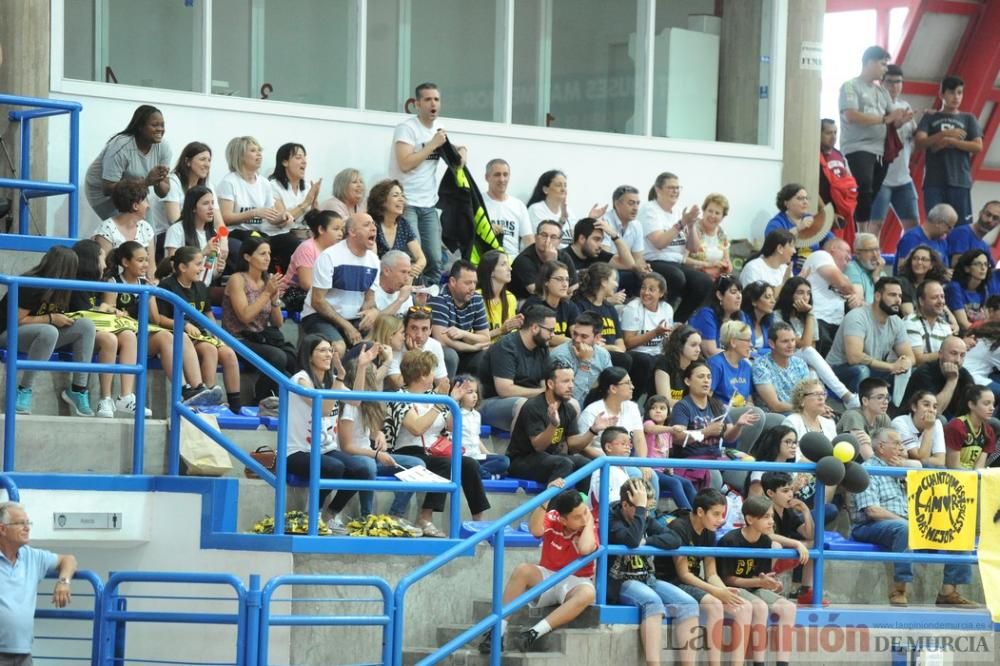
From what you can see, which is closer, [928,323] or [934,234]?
[928,323]

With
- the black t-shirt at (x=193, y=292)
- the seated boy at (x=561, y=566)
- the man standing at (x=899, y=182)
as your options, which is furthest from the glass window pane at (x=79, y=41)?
the man standing at (x=899, y=182)

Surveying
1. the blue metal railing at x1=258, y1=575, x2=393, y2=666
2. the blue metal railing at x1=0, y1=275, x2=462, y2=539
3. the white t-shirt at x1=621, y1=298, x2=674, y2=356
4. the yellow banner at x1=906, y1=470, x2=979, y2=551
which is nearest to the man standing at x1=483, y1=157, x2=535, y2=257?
the white t-shirt at x1=621, y1=298, x2=674, y2=356

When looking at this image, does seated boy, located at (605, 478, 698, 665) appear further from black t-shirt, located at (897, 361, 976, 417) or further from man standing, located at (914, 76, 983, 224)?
man standing, located at (914, 76, 983, 224)

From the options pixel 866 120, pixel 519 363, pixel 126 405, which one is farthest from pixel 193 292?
pixel 866 120

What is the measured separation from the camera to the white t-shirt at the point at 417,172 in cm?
1559

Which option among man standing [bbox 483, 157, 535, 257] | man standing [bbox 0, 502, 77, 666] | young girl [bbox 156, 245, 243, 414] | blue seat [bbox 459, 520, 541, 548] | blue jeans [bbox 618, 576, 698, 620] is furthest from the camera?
man standing [bbox 483, 157, 535, 257]

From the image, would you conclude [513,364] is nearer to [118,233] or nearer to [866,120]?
[118,233]

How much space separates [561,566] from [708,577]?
107 centimetres

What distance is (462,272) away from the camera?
45.9ft

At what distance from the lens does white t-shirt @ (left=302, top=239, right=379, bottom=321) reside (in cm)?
1365

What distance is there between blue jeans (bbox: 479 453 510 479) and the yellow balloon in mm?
2217

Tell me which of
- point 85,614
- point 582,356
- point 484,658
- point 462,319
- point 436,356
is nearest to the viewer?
point 85,614

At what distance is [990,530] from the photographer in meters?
12.8

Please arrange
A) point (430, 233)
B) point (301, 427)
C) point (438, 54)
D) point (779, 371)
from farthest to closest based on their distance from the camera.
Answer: point (438, 54) → point (430, 233) → point (779, 371) → point (301, 427)
